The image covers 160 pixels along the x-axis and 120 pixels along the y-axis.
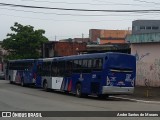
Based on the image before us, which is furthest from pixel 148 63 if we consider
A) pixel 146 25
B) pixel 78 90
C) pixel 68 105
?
pixel 146 25

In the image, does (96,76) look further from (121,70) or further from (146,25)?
(146,25)

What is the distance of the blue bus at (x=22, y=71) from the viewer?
41.0 metres

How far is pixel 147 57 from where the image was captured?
34.9 m

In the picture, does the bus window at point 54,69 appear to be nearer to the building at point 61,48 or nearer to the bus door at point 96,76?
the bus door at point 96,76

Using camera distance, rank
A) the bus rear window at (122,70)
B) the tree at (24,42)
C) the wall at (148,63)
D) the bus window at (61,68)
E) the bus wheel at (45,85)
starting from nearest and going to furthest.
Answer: the bus rear window at (122,70) → the bus window at (61,68) → the wall at (148,63) → the bus wheel at (45,85) → the tree at (24,42)

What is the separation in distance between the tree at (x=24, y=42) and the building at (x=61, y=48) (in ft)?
17.4

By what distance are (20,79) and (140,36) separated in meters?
15.1

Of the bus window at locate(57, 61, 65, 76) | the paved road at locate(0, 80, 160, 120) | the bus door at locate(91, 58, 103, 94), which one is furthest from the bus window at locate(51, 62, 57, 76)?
the paved road at locate(0, 80, 160, 120)

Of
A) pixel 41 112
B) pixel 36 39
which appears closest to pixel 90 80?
pixel 41 112

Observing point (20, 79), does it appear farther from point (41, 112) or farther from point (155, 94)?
point (41, 112)

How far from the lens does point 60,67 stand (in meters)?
32.2

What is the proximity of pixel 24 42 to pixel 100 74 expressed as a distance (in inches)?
1610

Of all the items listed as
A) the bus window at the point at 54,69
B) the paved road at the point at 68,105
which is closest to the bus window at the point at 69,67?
the bus window at the point at 54,69

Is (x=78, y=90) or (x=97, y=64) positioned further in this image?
(x=78, y=90)
